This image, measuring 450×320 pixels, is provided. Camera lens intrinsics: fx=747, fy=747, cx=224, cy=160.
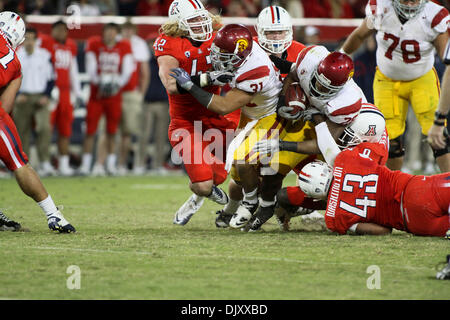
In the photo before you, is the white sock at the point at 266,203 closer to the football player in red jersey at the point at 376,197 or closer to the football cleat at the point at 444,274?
the football player in red jersey at the point at 376,197

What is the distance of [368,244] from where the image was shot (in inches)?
187

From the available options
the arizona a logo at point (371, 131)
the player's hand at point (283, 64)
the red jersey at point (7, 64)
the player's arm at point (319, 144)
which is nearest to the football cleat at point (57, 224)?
the red jersey at point (7, 64)

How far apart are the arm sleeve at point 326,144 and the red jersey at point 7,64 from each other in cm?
223

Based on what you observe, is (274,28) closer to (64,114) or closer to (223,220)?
(223,220)

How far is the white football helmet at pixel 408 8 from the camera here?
241 inches

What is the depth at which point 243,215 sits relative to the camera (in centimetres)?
567

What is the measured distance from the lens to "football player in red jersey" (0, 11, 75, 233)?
5.16 metres

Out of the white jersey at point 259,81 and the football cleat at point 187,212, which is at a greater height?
the white jersey at point 259,81

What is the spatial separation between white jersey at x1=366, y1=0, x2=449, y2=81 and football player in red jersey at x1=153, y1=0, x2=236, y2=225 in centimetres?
142

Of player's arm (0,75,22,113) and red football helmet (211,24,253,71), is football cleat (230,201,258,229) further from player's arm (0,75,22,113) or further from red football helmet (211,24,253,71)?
player's arm (0,75,22,113)

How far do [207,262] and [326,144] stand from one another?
5.02 feet

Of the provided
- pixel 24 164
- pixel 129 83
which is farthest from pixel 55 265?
pixel 129 83
